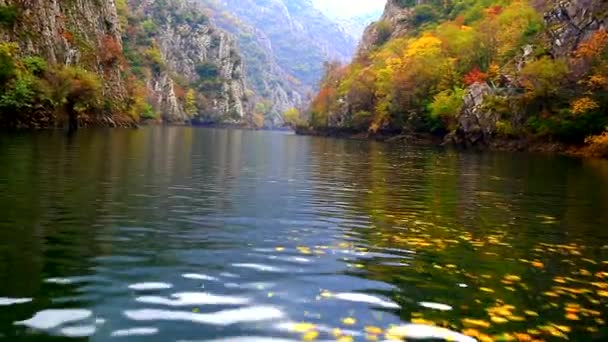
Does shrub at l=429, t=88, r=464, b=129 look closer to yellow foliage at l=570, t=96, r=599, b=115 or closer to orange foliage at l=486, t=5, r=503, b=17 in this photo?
yellow foliage at l=570, t=96, r=599, b=115

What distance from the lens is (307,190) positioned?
26.2 m

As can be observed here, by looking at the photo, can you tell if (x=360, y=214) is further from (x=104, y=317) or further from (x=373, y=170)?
(x=373, y=170)

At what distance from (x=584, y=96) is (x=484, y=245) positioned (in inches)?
2552

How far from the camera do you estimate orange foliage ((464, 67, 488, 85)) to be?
96.8m

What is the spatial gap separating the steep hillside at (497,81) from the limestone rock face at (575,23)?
5.9 inches

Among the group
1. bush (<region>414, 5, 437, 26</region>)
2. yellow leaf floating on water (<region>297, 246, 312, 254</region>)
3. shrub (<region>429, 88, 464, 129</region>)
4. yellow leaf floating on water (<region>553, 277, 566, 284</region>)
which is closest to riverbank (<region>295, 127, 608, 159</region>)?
shrub (<region>429, 88, 464, 129</region>)

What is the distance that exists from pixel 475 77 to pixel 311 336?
95.7 m

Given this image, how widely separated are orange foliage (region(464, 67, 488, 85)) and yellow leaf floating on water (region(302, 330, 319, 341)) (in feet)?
302

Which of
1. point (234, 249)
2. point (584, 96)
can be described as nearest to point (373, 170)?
point (234, 249)

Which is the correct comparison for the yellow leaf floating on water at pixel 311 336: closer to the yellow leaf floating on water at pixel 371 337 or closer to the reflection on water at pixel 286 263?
the reflection on water at pixel 286 263

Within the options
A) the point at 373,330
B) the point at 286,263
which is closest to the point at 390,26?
the point at 286,263

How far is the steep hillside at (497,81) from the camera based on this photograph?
7331 centimetres

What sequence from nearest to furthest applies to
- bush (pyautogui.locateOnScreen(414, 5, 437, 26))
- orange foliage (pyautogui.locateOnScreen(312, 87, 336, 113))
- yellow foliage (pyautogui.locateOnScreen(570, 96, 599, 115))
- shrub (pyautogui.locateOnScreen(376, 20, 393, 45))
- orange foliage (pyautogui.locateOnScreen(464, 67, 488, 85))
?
yellow foliage (pyautogui.locateOnScreen(570, 96, 599, 115)) → orange foliage (pyautogui.locateOnScreen(464, 67, 488, 85)) → orange foliage (pyautogui.locateOnScreen(312, 87, 336, 113)) → bush (pyautogui.locateOnScreen(414, 5, 437, 26)) → shrub (pyautogui.locateOnScreen(376, 20, 393, 45))

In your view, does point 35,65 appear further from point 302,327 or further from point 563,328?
point 563,328
